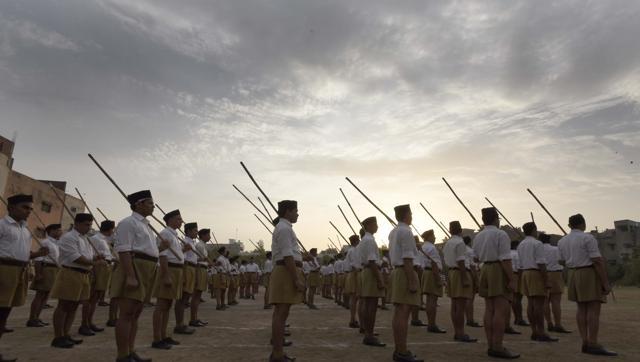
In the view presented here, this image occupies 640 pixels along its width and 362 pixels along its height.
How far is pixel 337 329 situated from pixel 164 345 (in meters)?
4.67

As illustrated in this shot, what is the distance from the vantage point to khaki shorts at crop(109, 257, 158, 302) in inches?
224

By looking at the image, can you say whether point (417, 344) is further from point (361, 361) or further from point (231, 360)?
point (231, 360)

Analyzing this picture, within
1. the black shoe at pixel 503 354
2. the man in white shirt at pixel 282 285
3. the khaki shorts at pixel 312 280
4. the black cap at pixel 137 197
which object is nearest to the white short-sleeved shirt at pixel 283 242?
the man in white shirt at pixel 282 285

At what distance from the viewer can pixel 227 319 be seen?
1288 cm

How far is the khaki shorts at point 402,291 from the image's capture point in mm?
6750

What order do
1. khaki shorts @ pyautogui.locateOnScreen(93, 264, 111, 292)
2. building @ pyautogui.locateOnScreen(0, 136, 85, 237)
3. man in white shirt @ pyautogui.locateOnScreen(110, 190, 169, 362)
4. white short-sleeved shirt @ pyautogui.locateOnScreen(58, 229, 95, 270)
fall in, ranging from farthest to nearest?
building @ pyautogui.locateOnScreen(0, 136, 85, 237) → khaki shorts @ pyautogui.locateOnScreen(93, 264, 111, 292) → white short-sleeved shirt @ pyautogui.locateOnScreen(58, 229, 95, 270) → man in white shirt @ pyautogui.locateOnScreen(110, 190, 169, 362)

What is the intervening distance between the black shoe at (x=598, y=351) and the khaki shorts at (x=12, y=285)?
9.33 meters

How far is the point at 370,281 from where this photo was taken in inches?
343

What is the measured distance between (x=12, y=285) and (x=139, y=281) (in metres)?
2.10

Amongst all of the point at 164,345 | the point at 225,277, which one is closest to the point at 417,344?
the point at 164,345

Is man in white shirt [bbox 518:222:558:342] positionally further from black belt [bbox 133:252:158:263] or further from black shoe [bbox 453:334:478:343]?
black belt [bbox 133:252:158:263]

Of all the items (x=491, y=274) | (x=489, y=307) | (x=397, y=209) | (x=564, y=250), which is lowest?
(x=489, y=307)

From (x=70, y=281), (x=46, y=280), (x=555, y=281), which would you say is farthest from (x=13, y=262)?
(x=555, y=281)

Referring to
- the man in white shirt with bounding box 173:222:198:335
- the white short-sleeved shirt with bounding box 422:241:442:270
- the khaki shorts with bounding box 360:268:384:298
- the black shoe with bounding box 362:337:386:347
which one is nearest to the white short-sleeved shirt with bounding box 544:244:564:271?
the white short-sleeved shirt with bounding box 422:241:442:270
